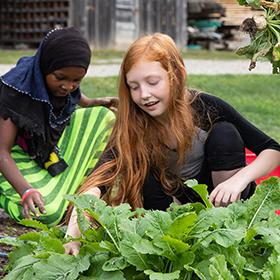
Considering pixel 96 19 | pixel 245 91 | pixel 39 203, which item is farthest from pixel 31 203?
pixel 96 19

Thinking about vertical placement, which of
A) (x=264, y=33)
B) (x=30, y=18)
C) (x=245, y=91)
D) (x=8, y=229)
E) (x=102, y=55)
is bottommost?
(x=102, y=55)

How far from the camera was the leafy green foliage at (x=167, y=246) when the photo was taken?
105 inches

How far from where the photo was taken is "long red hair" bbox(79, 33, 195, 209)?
3418 mm

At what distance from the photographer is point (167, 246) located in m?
2.67

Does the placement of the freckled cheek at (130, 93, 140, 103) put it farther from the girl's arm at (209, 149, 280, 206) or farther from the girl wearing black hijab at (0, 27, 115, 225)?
the girl wearing black hijab at (0, 27, 115, 225)

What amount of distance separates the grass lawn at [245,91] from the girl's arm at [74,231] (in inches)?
164

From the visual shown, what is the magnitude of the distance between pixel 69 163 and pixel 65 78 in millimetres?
709

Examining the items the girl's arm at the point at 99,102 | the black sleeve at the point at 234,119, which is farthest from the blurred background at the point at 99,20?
the black sleeve at the point at 234,119

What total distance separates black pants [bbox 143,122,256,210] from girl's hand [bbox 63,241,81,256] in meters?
0.68

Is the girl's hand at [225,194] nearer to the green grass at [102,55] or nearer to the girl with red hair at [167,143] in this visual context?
the girl with red hair at [167,143]

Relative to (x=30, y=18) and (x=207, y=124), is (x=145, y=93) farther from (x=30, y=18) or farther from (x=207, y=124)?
(x=30, y=18)

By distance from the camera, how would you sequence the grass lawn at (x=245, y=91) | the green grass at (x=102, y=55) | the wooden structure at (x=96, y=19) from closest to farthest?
the grass lawn at (x=245, y=91), the green grass at (x=102, y=55), the wooden structure at (x=96, y=19)

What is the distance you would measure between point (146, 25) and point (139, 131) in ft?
52.7

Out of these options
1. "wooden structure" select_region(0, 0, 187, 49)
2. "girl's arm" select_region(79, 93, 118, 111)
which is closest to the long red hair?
"girl's arm" select_region(79, 93, 118, 111)
